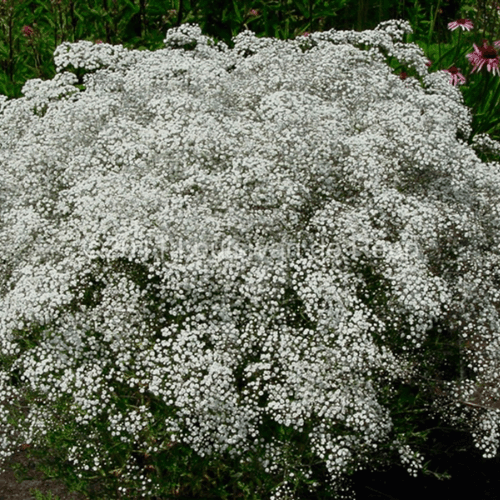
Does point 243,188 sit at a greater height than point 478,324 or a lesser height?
greater

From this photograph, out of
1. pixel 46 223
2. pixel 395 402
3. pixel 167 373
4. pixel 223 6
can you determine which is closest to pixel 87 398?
pixel 167 373

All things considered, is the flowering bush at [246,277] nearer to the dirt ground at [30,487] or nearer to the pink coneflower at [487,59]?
the dirt ground at [30,487]

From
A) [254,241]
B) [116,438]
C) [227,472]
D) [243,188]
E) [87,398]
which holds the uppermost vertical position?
[243,188]

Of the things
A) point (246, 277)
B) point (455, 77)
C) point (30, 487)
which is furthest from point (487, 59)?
point (30, 487)

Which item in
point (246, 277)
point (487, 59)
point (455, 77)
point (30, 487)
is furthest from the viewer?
point (455, 77)

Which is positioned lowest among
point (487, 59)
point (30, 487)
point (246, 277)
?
point (30, 487)

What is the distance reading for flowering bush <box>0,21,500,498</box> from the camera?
4.45m

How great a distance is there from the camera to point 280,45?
6414mm

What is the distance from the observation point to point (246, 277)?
4.48 m

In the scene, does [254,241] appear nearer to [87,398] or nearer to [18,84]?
[87,398]

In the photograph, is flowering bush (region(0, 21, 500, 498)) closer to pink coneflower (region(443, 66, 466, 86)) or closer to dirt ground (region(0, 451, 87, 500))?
dirt ground (region(0, 451, 87, 500))

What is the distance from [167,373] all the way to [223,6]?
287 inches

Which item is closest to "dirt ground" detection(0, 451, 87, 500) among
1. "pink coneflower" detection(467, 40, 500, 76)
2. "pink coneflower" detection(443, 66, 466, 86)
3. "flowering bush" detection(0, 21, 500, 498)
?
"flowering bush" detection(0, 21, 500, 498)

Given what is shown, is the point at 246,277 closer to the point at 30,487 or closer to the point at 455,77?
the point at 30,487
